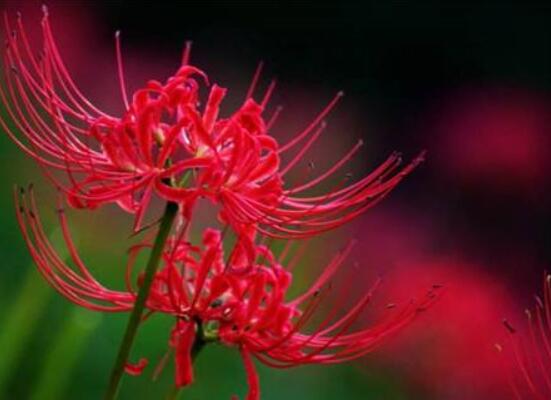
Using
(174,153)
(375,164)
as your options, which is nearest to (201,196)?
(174,153)

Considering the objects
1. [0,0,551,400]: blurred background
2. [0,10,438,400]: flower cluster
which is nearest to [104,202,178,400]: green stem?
[0,10,438,400]: flower cluster

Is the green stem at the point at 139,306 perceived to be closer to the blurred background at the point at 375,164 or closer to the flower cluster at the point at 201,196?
the flower cluster at the point at 201,196

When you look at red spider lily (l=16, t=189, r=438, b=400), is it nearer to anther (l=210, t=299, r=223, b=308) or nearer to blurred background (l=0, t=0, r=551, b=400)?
anther (l=210, t=299, r=223, b=308)

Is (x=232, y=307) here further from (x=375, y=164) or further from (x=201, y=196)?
(x=375, y=164)

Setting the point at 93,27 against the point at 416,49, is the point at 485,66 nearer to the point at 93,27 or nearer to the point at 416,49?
the point at 416,49

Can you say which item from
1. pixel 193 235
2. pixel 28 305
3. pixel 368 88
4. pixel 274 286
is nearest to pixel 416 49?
pixel 368 88

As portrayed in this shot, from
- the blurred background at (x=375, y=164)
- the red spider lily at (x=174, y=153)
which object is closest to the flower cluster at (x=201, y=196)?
the red spider lily at (x=174, y=153)
